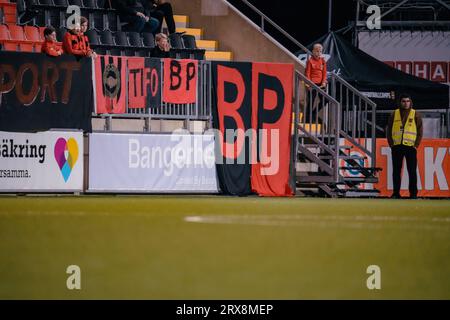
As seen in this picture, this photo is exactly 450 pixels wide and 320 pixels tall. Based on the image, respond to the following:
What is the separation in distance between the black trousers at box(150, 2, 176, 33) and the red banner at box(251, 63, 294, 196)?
3.47 m

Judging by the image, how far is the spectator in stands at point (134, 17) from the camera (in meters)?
19.7

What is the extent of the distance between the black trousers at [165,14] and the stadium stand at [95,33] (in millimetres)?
264

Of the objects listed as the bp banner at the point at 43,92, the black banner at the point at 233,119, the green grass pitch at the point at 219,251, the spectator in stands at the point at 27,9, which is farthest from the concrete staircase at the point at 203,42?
the green grass pitch at the point at 219,251

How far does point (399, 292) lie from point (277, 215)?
19.9 ft

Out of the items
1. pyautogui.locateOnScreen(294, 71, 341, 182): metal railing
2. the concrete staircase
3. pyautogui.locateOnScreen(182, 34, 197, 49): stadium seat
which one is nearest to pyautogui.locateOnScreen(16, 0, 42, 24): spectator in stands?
pyautogui.locateOnScreen(182, 34, 197, 49): stadium seat

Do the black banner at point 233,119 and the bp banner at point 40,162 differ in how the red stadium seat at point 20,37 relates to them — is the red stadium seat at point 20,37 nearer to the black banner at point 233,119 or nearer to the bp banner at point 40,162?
the bp banner at point 40,162

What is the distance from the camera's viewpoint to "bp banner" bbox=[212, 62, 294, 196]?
1711 centimetres

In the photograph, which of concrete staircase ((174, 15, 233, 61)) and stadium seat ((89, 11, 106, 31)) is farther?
concrete staircase ((174, 15, 233, 61))

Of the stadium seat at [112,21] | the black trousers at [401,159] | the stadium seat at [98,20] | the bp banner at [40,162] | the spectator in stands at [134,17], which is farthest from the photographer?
the stadium seat at [112,21]

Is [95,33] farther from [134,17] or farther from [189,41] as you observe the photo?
[189,41]

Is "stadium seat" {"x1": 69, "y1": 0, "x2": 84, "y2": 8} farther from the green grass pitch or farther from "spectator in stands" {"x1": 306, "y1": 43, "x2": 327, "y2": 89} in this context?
the green grass pitch

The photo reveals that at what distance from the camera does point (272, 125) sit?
685 inches

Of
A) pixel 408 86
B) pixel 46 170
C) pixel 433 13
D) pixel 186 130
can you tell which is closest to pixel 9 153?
pixel 46 170

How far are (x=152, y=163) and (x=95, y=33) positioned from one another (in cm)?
374
